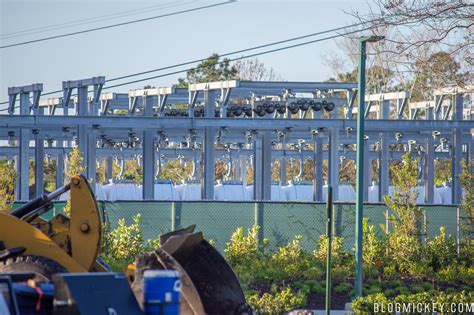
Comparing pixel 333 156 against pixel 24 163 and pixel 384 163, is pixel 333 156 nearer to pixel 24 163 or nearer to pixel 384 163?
pixel 384 163

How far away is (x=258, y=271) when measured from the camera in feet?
69.1

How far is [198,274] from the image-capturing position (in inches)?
522

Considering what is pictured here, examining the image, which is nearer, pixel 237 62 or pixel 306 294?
pixel 306 294

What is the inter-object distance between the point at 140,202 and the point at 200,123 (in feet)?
24.2

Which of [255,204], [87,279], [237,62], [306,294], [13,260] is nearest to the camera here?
[87,279]

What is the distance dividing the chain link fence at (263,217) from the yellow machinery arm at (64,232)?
1141 cm

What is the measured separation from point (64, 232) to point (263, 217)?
12005 mm

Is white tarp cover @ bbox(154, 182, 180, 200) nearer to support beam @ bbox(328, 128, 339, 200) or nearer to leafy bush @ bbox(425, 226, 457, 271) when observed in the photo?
support beam @ bbox(328, 128, 339, 200)

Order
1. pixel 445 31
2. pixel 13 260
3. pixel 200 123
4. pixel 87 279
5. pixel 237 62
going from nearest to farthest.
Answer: pixel 87 279 < pixel 13 260 < pixel 445 31 < pixel 200 123 < pixel 237 62

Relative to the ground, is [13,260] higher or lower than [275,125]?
lower

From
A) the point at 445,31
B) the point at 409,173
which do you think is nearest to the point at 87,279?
the point at 445,31

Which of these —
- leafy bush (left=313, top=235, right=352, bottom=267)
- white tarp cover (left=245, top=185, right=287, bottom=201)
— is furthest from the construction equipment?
white tarp cover (left=245, top=185, right=287, bottom=201)

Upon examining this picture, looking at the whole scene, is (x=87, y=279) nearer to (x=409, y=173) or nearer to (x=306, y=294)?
(x=306, y=294)

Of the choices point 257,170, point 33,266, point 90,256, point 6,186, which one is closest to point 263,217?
point 6,186
